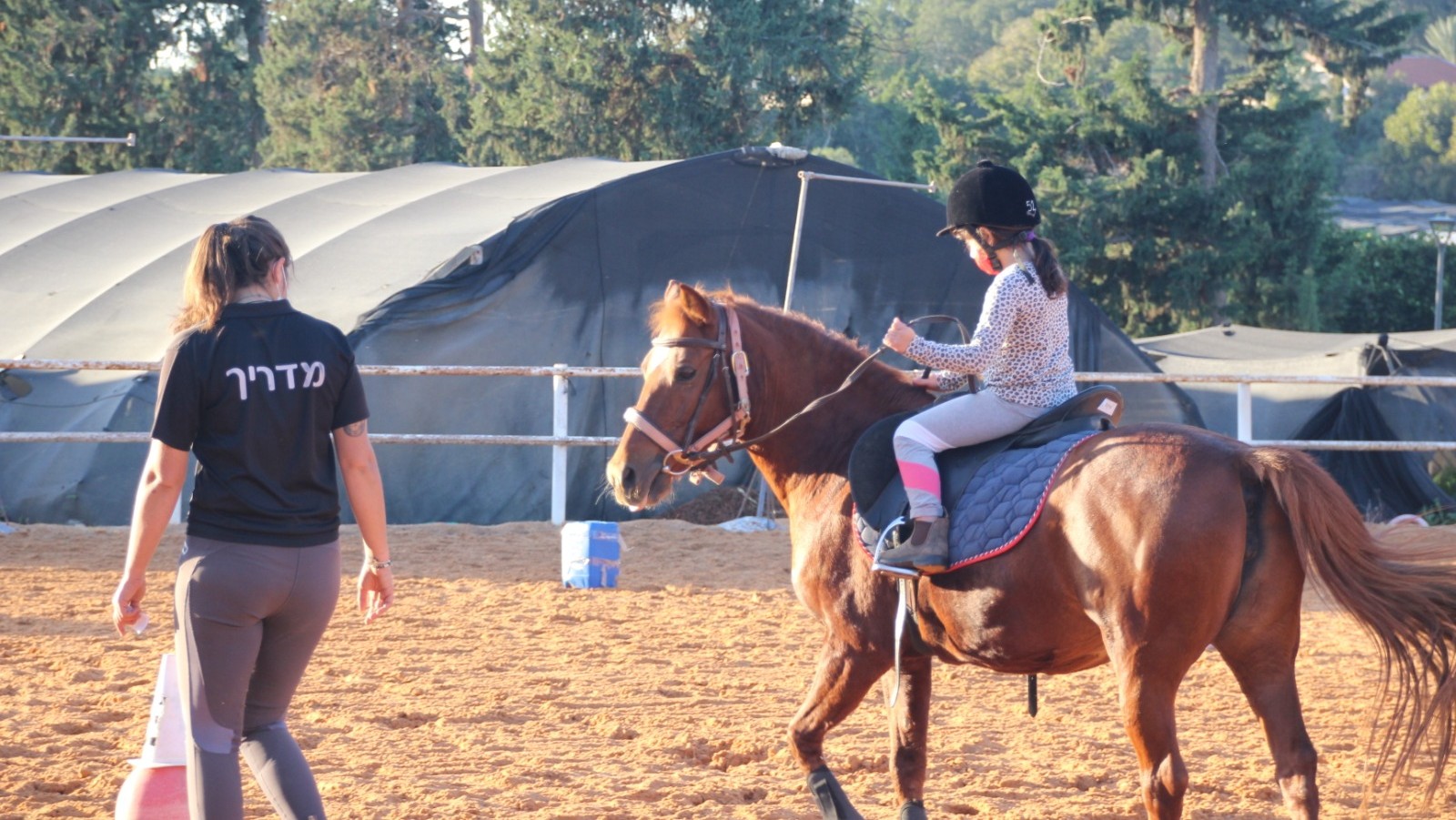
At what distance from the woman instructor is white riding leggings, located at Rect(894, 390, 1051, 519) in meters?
1.67

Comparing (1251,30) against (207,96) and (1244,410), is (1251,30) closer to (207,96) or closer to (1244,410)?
(1244,410)

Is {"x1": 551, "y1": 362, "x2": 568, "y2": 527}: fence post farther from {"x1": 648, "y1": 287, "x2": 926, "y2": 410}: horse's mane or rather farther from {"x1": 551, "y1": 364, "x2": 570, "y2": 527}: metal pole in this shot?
{"x1": 648, "y1": 287, "x2": 926, "y2": 410}: horse's mane

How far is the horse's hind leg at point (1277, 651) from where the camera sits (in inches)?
144

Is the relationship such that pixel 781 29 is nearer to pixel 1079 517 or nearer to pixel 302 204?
pixel 302 204

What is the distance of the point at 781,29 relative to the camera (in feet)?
77.5

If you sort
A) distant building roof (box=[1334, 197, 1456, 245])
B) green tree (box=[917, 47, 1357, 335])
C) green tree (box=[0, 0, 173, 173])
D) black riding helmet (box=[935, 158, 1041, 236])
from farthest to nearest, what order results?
1. distant building roof (box=[1334, 197, 1456, 245])
2. green tree (box=[0, 0, 173, 173])
3. green tree (box=[917, 47, 1357, 335])
4. black riding helmet (box=[935, 158, 1041, 236])

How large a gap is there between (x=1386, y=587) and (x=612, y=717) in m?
3.27

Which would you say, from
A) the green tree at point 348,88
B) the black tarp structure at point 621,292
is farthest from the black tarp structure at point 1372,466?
the green tree at point 348,88

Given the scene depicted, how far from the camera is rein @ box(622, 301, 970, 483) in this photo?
4.50m

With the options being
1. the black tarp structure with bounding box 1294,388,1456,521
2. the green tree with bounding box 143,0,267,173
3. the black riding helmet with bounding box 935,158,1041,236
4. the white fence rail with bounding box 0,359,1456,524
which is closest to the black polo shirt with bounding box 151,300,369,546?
the black riding helmet with bounding box 935,158,1041,236

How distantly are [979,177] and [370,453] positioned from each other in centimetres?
203

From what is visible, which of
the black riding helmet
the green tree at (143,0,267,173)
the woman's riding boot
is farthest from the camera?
the green tree at (143,0,267,173)

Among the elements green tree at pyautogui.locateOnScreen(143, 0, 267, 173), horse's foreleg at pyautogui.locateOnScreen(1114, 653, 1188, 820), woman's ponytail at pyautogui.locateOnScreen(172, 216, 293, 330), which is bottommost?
horse's foreleg at pyautogui.locateOnScreen(1114, 653, 1188, 820)

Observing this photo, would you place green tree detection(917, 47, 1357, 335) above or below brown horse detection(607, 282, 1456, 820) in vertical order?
above
